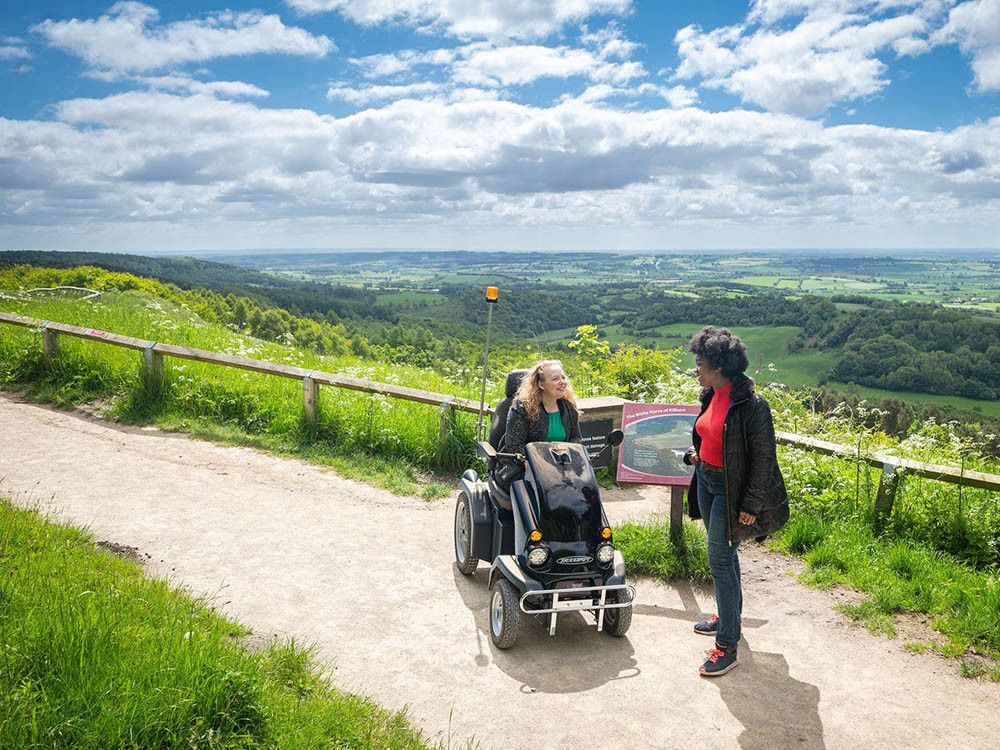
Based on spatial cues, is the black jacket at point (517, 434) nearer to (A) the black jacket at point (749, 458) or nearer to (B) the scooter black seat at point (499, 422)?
(B) the scooter black seat at point (499, 422)

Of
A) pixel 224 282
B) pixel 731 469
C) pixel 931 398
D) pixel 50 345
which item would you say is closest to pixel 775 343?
pixel 931 398

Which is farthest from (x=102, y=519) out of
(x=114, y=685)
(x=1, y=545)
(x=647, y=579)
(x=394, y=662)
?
(x=647, y=579)

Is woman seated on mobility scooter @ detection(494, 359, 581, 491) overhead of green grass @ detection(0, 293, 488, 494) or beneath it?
overhead

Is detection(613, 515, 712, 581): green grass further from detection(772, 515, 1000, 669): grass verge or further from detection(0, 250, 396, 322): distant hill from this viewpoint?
detection(0, 250, 396, 322): distant hill

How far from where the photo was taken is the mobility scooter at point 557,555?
13.9 feet

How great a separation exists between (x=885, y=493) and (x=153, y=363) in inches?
338

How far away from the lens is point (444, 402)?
7.83 metres

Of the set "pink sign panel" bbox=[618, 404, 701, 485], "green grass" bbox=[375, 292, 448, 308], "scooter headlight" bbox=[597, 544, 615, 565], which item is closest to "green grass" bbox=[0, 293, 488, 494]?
"pink sign panel" bbox=[618, 404, 701, 485]

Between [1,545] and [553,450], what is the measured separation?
3322mm

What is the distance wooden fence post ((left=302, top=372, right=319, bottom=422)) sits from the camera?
27.6 ft

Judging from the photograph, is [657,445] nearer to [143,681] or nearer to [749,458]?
[749,458]

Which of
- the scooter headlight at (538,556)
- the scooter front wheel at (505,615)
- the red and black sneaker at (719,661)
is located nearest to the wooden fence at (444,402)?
the red and black sneaker at (719,661)

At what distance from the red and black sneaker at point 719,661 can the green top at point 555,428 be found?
67.7 inches

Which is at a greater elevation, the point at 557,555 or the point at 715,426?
the point at 715,426
